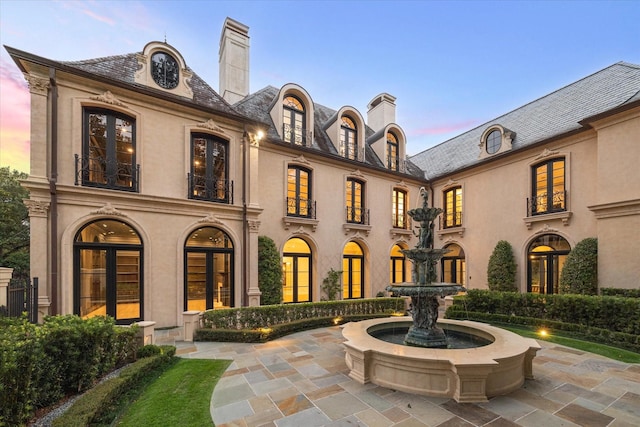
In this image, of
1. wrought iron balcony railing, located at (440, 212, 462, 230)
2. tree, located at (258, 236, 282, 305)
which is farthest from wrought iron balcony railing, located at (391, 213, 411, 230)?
tree, located at (258, 236, 282, 305)

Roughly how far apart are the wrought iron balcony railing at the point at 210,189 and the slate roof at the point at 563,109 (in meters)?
13.1

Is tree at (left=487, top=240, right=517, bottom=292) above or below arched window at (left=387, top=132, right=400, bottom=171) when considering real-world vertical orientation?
below

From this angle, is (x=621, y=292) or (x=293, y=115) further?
(x=293, y=115)

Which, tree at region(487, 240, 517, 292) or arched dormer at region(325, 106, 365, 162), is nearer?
tree at region(487, 240, 517, 292)

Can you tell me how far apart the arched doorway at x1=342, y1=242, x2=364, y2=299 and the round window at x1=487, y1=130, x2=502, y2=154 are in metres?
9.00

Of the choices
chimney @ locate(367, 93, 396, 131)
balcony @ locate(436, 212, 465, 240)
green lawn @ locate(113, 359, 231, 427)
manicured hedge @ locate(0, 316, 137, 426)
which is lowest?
green lawn @ locate(113, 359, 231, 427)

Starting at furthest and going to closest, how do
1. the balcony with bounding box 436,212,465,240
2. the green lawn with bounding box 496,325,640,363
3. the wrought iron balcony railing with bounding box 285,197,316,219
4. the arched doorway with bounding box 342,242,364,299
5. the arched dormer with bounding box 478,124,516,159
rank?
the balcony with bounding box 436,212,465,240 < the arched doorway with bounding box 342,242,364,299 < the arched dormer with bounding box 478,124,516,159 < the wrought iron balcony railing with bounding box 285,197,316,219 < the green lawn with bounding box 496,325,640,363

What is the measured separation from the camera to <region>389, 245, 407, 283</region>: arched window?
57.4 ft

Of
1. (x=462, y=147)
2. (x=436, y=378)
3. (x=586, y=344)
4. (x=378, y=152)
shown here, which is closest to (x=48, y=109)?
(x=436, y=378)

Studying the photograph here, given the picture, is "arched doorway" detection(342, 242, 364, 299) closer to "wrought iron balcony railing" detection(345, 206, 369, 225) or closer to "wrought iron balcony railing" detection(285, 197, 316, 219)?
"wrought iron balcony railing" detection(345, 206, 369, 225)

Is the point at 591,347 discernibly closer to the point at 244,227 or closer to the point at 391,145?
the point at 244,227

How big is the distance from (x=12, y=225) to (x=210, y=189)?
18.9m

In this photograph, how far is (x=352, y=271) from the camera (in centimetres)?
1602

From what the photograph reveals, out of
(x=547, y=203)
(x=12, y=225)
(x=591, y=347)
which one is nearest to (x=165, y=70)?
(x=591, y=347)
